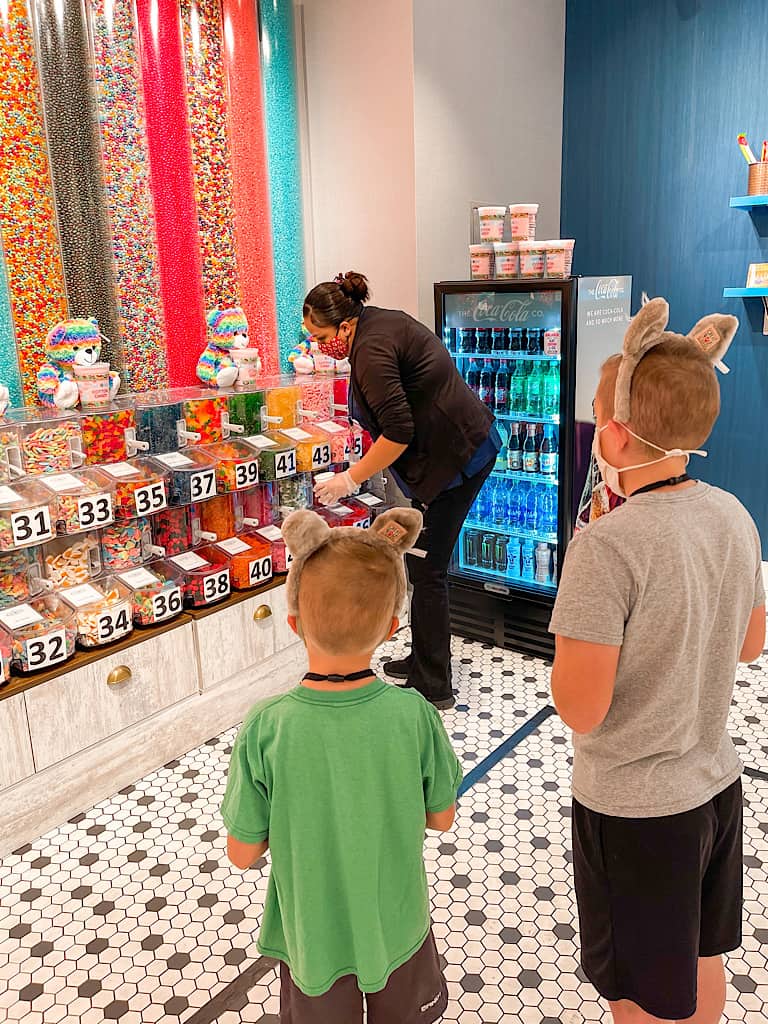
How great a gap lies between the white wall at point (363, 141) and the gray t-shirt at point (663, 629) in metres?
2.83

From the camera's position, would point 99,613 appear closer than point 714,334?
No

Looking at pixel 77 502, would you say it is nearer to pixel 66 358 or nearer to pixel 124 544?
pixel 124 544

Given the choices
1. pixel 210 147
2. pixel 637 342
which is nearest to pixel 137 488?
pixel 210 147

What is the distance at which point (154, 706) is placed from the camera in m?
2.91

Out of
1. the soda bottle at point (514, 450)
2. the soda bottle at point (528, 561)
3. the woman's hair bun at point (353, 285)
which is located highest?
the woman's hair bun at point (353, 285)

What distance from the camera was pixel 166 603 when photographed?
9.63 feet

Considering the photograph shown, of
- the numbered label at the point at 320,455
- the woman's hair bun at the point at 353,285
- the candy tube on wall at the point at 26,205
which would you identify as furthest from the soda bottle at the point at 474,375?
the candy tube on wall at the point at 26,205

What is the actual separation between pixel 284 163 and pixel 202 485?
5.56ft

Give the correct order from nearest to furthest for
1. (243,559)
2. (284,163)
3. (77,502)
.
→ (77,502), (243,559), (284,163)

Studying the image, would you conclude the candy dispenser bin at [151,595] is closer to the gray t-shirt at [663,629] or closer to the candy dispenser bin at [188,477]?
the candy dispenser bin at [188,477]

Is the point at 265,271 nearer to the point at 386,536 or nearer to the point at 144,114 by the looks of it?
the point at 144,114

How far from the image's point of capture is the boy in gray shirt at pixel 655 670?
1.23 metres

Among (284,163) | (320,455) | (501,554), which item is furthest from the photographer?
(501,554)

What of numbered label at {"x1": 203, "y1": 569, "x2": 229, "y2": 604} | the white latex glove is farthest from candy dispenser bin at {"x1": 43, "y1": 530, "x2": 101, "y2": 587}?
the white latex glove
